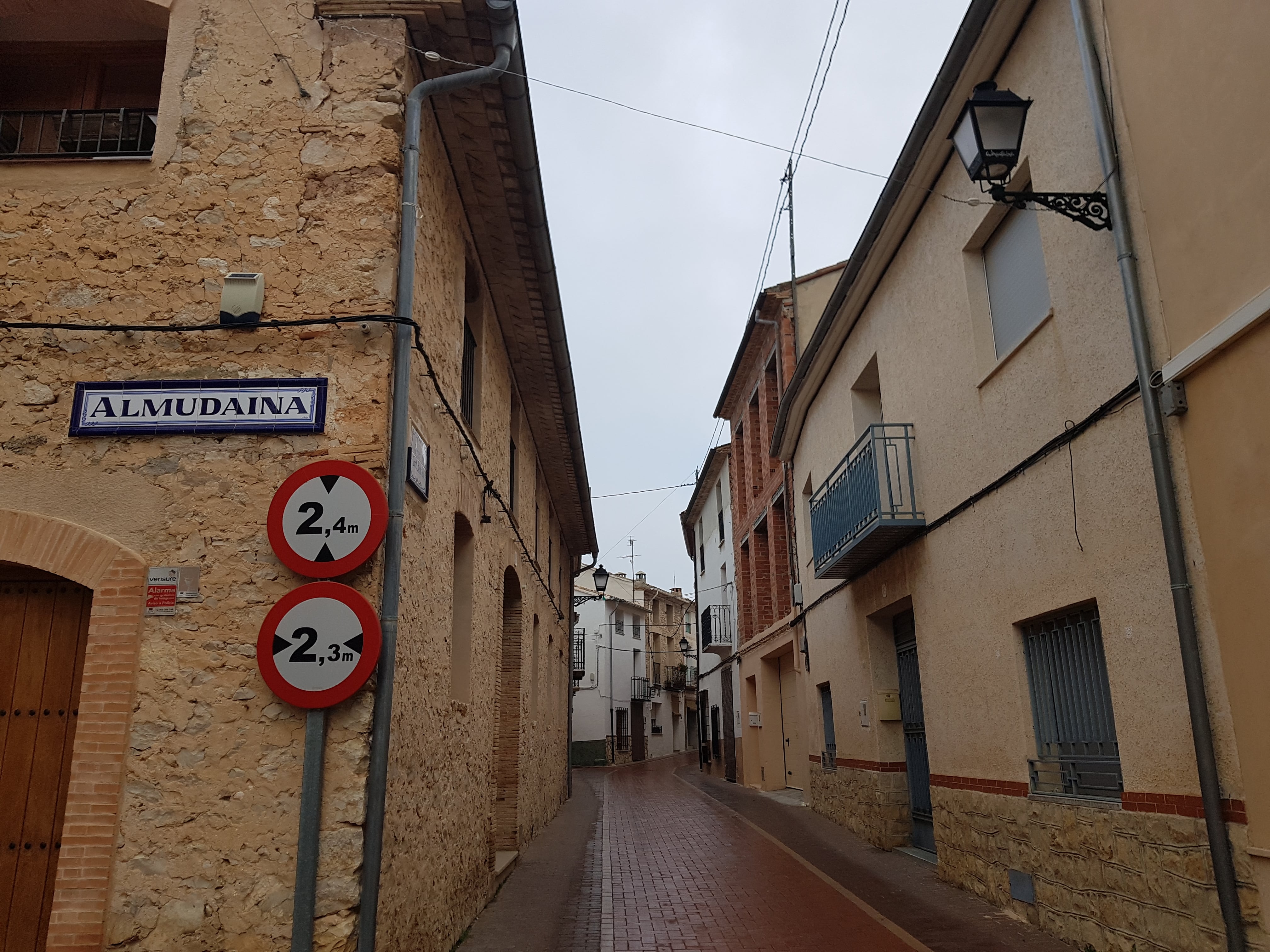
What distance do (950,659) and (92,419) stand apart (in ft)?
22.7

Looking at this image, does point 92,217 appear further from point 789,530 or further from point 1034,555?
point 789,530

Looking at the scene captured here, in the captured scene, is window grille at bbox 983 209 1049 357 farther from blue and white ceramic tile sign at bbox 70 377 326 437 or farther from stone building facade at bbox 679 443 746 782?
stone building facade at bbox 679 443 746 782

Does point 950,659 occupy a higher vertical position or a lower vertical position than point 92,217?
lower

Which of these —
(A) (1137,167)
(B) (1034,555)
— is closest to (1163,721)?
(B) (1034,555)

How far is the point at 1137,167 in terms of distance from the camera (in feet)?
17.0

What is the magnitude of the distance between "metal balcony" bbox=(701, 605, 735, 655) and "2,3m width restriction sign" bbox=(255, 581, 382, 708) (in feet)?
63.7

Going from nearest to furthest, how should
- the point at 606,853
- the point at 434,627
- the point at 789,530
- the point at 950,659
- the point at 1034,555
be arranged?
the point at 434,627 < the point at 1034,555 < the point at 950,659 < the point at 606,853 < the point at 789,530

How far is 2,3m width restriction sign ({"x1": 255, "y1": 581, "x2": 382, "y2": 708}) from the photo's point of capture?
4.39 metres

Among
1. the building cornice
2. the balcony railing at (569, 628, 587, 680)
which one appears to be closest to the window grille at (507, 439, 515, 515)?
the building cornice

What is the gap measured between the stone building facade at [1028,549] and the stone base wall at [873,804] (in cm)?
3

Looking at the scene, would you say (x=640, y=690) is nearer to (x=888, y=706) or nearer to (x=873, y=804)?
(x=873, y=804)

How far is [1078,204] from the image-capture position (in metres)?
5.49

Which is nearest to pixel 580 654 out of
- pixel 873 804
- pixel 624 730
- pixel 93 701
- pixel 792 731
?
pixel 624 730

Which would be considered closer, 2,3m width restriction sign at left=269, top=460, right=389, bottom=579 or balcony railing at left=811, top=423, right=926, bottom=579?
2,3m width restriction sign at left=269, top=460, right=389, bottom=579
